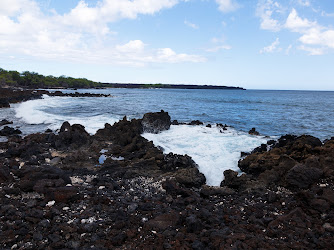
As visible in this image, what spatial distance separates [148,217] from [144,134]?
12.0 m

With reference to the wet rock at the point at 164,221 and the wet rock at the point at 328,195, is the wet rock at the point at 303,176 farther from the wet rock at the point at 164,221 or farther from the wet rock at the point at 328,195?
the wet rock at the point at 164,221

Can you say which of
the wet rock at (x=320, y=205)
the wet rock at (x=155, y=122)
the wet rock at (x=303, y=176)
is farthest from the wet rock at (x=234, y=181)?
the wet rock at (x=155, y=122)

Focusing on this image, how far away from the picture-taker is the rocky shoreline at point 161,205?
5.07m

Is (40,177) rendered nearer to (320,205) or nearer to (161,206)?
(161,206)

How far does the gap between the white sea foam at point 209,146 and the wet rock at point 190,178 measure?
35.1 inches

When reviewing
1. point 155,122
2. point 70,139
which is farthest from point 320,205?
point 155,122

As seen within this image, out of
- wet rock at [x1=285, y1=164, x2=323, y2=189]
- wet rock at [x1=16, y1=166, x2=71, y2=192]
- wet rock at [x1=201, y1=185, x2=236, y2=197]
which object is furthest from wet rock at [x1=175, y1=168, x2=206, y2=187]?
wet rock at [x1=16, y1=166, x2=71, y2=192]

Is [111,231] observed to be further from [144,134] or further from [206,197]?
[144,134]

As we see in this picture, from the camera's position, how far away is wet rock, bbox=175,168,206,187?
28.6 ft

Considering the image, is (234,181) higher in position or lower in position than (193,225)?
lower

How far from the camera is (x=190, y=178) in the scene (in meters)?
8.82

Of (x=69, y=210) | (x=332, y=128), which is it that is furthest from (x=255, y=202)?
(x=332, y=128)

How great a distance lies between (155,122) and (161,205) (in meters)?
12.3

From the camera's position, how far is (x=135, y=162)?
10.9 meters
